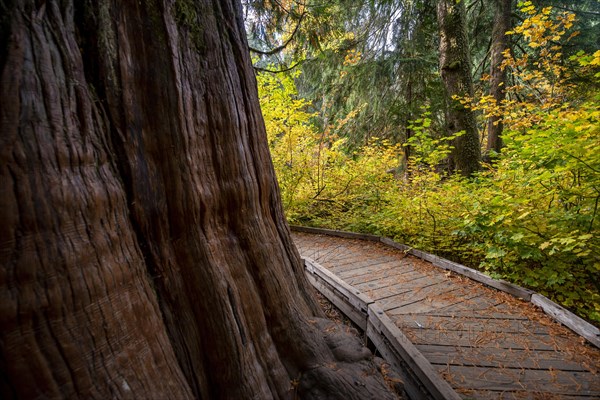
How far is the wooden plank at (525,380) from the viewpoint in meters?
2.17

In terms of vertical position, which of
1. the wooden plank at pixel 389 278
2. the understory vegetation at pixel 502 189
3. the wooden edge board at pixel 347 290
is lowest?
the wooden plank at pixel 389 278

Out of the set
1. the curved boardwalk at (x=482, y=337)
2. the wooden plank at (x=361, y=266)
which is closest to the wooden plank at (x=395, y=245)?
the wooden plank at (x=361, y=266)

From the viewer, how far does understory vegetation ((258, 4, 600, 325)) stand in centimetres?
328

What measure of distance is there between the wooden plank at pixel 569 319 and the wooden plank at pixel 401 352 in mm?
1663

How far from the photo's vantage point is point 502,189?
430cm

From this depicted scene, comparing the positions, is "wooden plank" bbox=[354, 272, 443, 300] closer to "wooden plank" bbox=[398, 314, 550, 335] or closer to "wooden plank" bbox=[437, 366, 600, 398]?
"wooden plank" bbox=[398, 314, 550, 335]

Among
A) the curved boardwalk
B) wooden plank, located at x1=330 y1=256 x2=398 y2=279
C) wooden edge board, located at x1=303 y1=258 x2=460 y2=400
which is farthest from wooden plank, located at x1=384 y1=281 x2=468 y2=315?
wooden plank, located at x1=330 y1=256 x2=398 y2=279

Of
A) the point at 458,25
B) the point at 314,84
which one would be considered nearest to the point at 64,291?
the point at 458,25

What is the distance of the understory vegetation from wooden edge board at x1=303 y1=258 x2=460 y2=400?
1.83 metres

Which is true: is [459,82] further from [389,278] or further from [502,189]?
[389,278]

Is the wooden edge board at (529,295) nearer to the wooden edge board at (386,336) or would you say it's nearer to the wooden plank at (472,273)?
the wooden plank at (472,273)

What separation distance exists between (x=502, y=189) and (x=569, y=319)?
80.4 inches

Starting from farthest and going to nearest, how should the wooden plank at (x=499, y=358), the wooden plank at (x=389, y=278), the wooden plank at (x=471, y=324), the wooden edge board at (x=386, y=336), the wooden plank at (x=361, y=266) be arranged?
the wooden plank at (x=361, y=266) < the wooden plank at (x=389, y=278) < the wooden plank at (x=471, y=324) < the wooden plank at (x=499, y=358) < the wooden edge board at (x=386, y=336)

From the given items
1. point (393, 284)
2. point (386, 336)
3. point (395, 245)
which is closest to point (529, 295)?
point (393, 284)
